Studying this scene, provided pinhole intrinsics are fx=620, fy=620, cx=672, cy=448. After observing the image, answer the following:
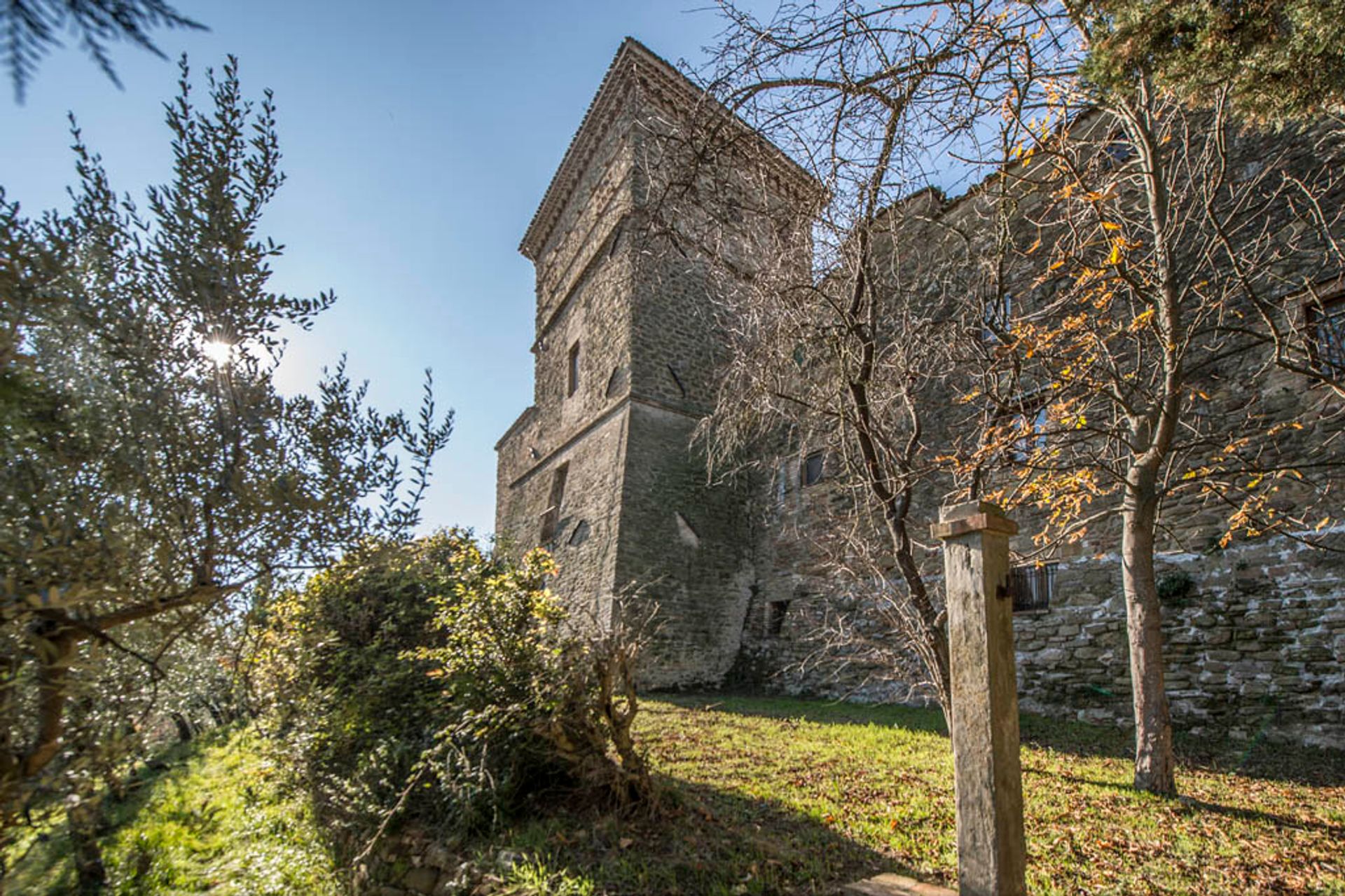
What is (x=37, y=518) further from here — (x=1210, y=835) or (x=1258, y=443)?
(x=1258, y=443)

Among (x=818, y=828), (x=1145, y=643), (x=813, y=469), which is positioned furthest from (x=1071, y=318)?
(x=813, y=469)

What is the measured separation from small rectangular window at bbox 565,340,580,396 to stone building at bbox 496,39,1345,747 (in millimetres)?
51

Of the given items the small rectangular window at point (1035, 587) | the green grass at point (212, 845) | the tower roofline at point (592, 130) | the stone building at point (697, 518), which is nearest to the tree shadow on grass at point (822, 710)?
the stone building at point (697, 518)

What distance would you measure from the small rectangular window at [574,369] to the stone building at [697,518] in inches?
2.0

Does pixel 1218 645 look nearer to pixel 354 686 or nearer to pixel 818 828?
pixel 818 828

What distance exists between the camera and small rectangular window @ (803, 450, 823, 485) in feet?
36.9

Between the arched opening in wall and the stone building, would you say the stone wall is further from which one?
the arched opening in wall

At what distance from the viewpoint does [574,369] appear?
14.4 m

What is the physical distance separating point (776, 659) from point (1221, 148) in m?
8.80

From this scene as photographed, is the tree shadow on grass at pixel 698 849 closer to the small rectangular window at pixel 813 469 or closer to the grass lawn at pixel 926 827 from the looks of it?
the grass lawn at pixel 926 827

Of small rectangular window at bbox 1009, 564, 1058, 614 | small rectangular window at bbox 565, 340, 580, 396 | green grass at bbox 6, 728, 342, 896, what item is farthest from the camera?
small rectangular window at bbox 565, 340, 580, 396

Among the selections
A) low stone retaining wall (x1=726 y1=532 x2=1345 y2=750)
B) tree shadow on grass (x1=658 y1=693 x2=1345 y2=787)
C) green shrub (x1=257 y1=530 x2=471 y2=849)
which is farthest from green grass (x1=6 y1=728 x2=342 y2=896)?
low stone retaining wall (x1=726 y1=532 x2=1345 y2=750)

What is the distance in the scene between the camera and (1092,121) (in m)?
8.04

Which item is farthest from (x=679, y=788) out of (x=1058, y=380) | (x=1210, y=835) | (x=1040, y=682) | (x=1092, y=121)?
(x=1092, y=121)
